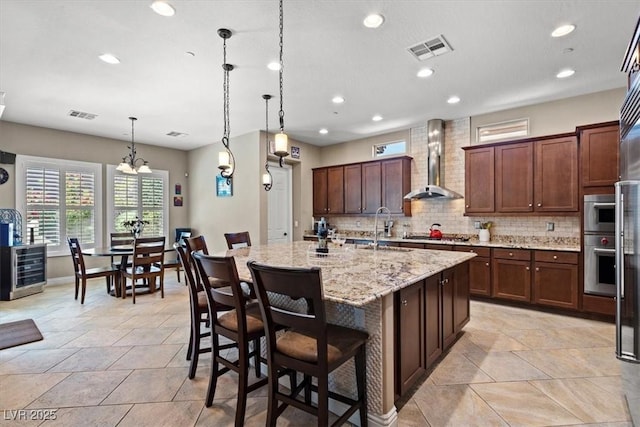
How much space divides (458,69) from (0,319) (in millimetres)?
6362

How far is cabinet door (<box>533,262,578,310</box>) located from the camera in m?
3.81

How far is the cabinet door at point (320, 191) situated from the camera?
681 centimetres

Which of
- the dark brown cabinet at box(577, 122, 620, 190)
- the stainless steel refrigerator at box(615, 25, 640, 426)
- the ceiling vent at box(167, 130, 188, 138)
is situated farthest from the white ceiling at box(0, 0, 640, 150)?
the stainless steel refrigerator at box(615, 25, 640, 426)

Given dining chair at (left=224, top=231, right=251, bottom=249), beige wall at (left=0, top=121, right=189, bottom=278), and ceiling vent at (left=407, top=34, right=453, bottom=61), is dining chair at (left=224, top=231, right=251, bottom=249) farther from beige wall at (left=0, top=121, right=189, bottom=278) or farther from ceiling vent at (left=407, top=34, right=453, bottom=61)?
beige wall at (left=0, top=121, right=189, bottom=278)

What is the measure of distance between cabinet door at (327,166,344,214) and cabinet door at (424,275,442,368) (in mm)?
4079

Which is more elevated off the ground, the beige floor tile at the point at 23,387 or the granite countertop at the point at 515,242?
the granite countertop at the point at 515,242

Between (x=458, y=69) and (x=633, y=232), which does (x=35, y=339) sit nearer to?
(x=633, y=232)

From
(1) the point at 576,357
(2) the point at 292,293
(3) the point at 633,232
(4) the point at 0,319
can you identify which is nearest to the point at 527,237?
(1) the point at 576,357

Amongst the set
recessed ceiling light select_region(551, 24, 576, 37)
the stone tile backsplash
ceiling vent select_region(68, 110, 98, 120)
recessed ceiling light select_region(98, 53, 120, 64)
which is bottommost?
the stone tile backsplash

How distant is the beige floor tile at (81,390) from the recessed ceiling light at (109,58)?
3.01 metres

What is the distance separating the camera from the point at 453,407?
2.11 meters

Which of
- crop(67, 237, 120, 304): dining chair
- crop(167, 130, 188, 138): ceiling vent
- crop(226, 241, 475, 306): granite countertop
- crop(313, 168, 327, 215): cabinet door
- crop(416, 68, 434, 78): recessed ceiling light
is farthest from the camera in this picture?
crop(313, 168, 327, 215): cabinet door

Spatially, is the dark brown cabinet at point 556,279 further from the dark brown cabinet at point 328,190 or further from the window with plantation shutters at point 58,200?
the window with plantation shutters at point 58,200

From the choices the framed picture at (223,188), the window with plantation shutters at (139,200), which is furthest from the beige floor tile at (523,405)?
the window with plantation shutters at (139,200)
